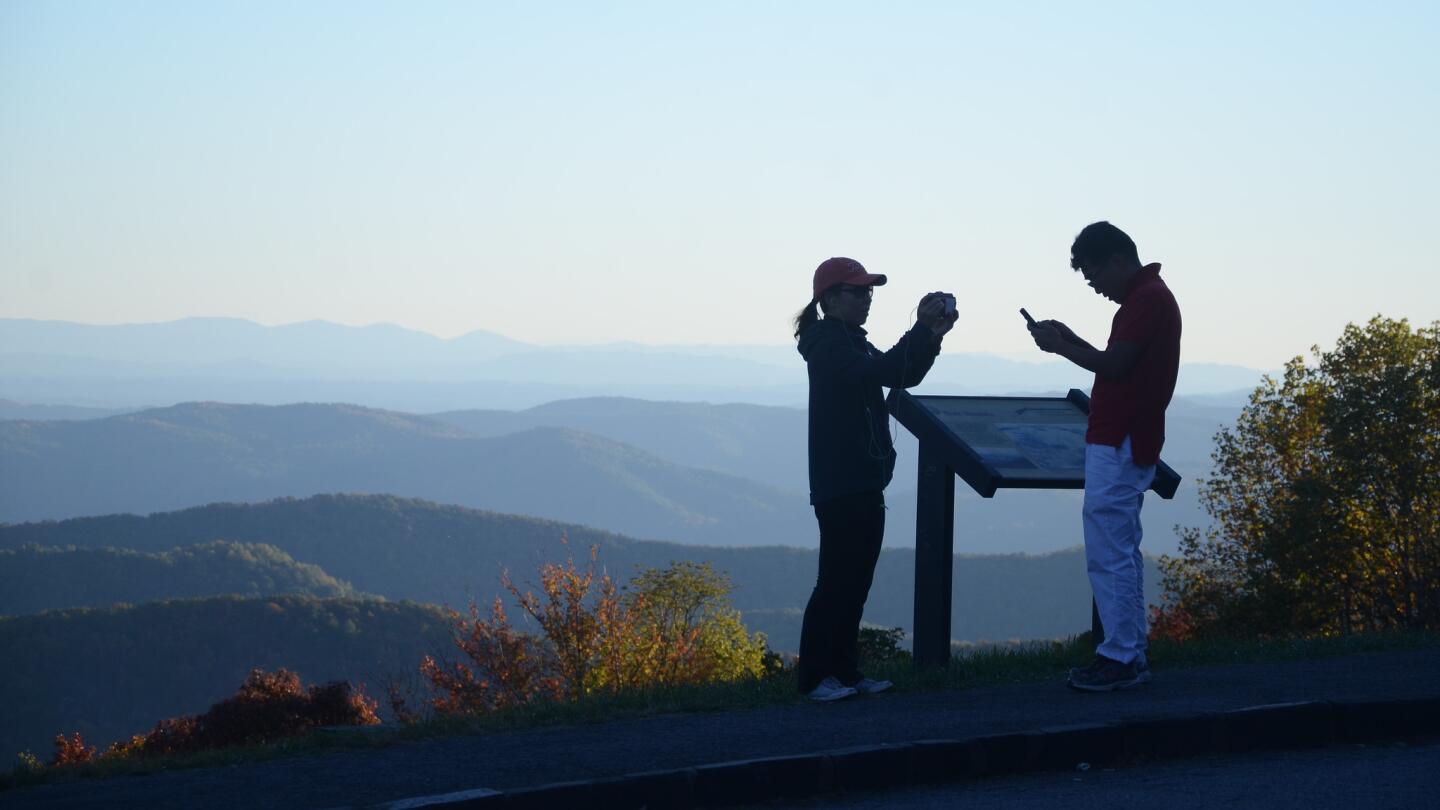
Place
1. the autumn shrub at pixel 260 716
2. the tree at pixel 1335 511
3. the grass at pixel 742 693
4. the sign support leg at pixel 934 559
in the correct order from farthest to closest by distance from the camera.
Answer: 1. the autumn shrub at pixel 260 716
2. the tree at pixel 1335 511
3. the sign support leg at pixel 934 559
4. the grass at pixel 742 693

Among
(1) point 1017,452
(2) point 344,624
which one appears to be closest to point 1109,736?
(1) point 1017,452

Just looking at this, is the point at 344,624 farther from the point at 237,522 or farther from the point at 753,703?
the point at 753,703

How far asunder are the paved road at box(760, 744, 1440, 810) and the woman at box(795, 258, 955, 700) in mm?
1491

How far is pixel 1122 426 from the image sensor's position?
21.8ft

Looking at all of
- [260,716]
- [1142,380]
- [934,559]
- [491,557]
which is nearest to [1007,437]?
[934,559]

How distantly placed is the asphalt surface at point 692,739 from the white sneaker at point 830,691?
51 mm

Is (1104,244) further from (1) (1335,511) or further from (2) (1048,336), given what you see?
(1) (1335,511)

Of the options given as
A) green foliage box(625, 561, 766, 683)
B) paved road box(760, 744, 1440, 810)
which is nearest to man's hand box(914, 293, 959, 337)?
paved road box(760, 744, 1440, 810)

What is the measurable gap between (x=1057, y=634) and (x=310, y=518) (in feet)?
268

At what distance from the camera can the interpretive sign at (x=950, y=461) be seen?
297 inches

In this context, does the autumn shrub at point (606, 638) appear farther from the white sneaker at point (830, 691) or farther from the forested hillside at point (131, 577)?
the forested hillside at point (131, 577)

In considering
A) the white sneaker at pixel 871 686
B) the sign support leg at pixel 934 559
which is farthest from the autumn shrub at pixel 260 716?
the white sneaker at pixel 871 686

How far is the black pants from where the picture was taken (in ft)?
22.4

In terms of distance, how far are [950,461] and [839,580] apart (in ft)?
3.99
